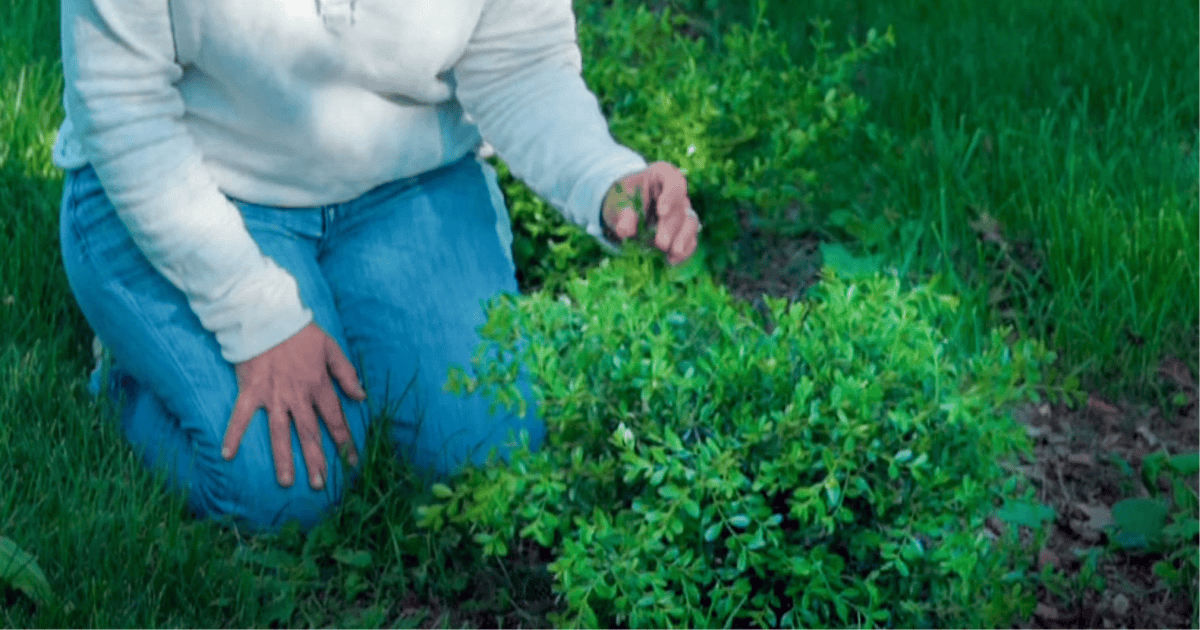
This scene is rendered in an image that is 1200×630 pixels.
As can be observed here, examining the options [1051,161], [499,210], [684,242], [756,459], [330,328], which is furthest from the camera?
[1051,161]

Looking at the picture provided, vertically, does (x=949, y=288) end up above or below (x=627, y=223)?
below

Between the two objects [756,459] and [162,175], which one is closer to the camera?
[756,459]

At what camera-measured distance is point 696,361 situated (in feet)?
7.72

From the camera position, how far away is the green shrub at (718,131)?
3.42m

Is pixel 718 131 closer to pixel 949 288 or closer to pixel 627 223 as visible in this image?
pixel 949 288

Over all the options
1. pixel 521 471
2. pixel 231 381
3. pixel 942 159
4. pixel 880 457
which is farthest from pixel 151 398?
pixel 942 159

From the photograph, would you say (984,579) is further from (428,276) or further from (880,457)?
(428,276)

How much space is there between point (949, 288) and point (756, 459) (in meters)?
1.12

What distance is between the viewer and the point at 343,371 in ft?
9.55

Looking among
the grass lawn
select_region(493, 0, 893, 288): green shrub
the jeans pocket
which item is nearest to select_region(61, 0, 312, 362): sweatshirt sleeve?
the grass lawn

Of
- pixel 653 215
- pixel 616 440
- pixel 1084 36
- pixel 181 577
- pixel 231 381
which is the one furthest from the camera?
pixel 1084 36

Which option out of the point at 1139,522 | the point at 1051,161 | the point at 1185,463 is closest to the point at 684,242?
the point at 1139,522

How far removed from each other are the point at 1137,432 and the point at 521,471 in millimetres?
1357

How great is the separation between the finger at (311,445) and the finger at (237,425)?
80 millimetres
